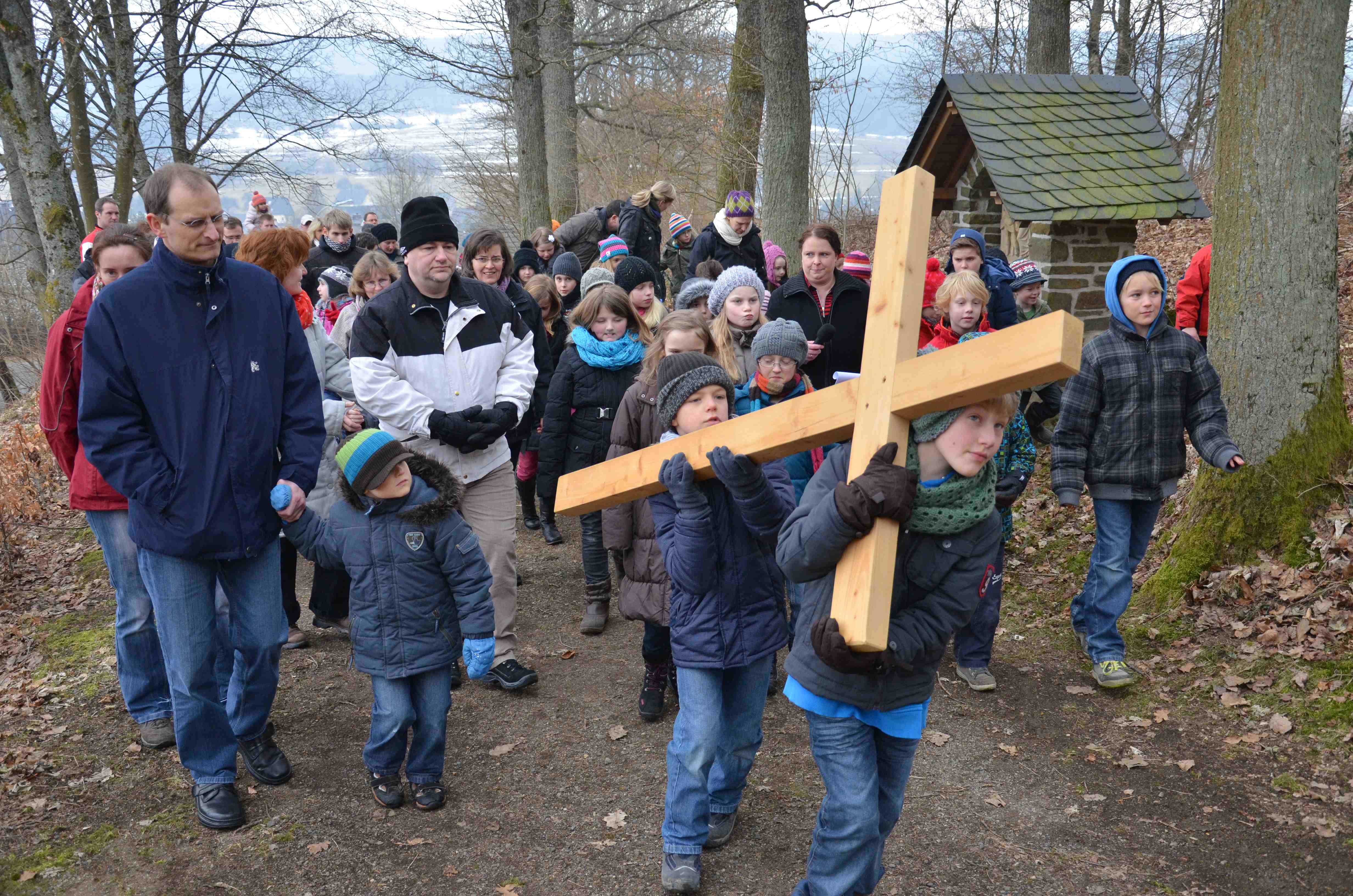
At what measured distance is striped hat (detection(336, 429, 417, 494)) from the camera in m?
3.71

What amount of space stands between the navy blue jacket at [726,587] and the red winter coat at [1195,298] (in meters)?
4.73

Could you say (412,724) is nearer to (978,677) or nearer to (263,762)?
(263,762)

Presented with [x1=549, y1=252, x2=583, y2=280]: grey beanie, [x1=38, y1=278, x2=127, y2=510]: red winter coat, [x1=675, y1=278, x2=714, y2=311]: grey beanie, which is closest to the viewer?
[x1=38, y1=278, x2=127, y2=510]: red winter coat

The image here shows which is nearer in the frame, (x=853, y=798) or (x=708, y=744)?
(x=853, y=798)

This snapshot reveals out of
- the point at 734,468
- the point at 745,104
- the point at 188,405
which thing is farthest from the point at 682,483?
the point at 745,104

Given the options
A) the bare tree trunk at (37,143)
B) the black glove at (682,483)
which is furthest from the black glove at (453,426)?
the bare tree trunk at (37,143)

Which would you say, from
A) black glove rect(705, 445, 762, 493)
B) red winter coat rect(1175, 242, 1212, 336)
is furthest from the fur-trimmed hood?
red winter coat rect(1175, 242, 1212, 336)

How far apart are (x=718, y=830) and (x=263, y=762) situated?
1.96 metres

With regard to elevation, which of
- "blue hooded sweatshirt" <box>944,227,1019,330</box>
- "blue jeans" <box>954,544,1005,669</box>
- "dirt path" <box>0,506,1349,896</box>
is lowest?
"dirt path" <box>0,506,1349,896</box>

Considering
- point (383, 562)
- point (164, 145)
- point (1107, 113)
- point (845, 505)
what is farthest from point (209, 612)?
point (164, 145)

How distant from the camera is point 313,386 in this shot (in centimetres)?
401

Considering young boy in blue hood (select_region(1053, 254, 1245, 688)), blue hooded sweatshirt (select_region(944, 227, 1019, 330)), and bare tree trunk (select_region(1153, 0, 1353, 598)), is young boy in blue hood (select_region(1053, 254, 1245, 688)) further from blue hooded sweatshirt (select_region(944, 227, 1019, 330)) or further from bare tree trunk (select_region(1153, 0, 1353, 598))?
blue hooded sweatshirt (select_region(944, 227, 1019, 330))

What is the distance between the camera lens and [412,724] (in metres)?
4.07

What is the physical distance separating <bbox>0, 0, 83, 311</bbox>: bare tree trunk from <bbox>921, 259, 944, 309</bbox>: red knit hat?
992 cm
